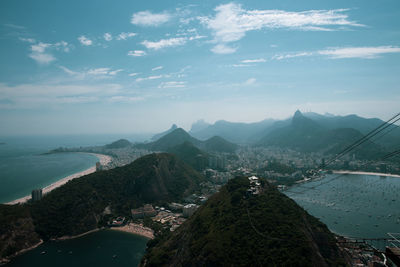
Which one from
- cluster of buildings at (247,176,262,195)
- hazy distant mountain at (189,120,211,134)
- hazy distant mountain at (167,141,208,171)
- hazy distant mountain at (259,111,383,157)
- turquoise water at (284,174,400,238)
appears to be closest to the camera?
cluster of buildings at (247,176,262,195)

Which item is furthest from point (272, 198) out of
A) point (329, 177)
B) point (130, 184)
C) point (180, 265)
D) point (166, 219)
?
point (329, 177)

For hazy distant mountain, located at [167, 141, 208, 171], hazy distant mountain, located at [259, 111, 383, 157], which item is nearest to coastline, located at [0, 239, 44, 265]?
hazy distant mountain, located at [167, 141, 208, 171]

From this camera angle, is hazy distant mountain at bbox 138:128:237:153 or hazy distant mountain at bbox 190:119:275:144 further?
hazy distant mountain at bbox 190:119:275:144

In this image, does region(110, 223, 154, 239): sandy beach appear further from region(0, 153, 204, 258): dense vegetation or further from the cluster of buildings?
the cluster of buildings

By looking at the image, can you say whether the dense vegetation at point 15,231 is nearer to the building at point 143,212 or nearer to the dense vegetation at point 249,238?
the building at point 143,212

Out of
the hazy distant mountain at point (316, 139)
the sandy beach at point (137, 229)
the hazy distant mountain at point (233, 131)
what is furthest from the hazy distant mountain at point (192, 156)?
the hazy distant mountain at point (233, 131)

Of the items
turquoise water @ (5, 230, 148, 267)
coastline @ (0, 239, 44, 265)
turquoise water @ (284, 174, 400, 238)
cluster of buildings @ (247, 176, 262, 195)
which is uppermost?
cluster of buildings @ (247, 176, 262, 195)
